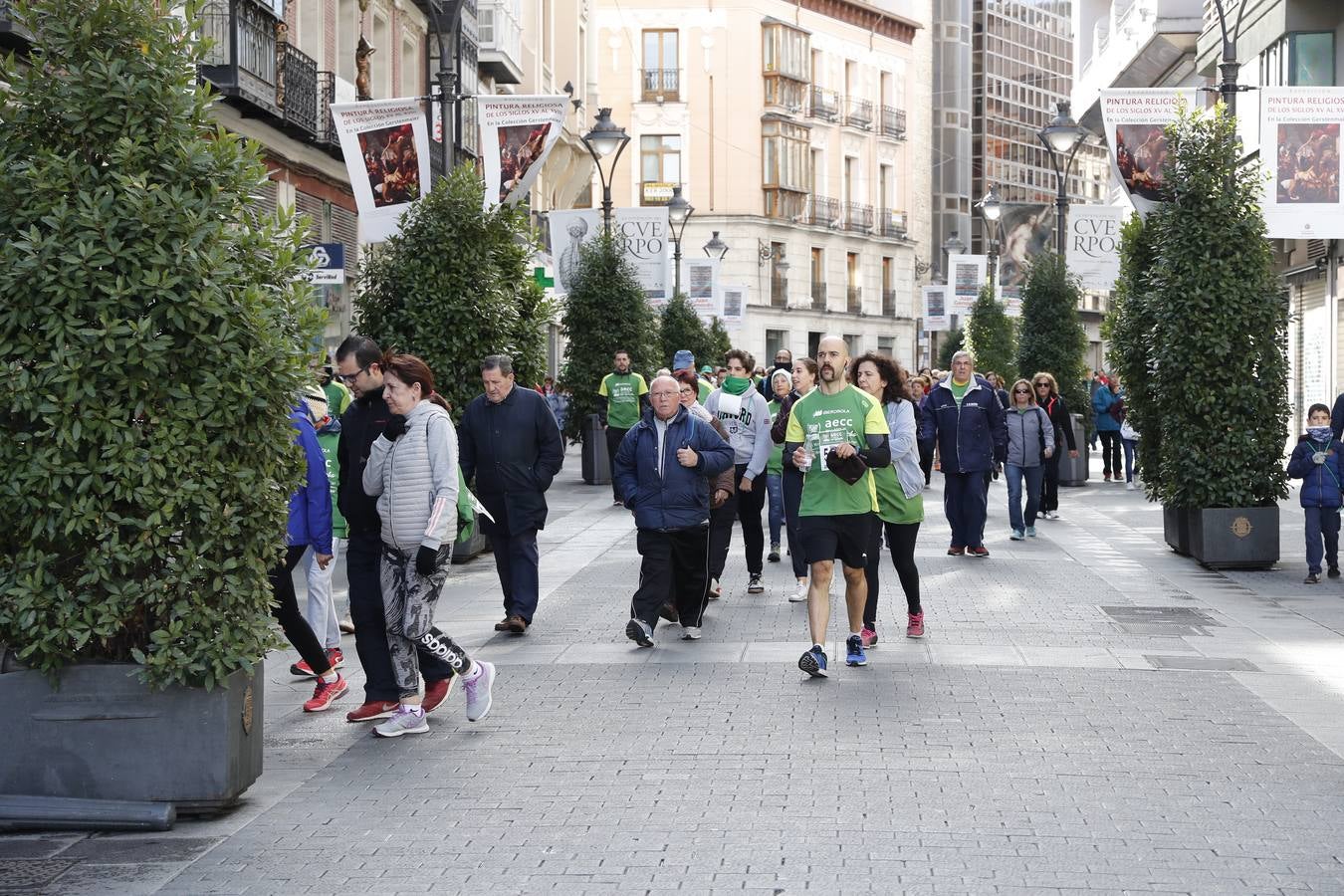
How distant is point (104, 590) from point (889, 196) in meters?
75.1

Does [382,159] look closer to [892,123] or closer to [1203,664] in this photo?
[1203,664]

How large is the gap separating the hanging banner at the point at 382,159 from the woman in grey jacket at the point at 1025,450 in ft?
20.8

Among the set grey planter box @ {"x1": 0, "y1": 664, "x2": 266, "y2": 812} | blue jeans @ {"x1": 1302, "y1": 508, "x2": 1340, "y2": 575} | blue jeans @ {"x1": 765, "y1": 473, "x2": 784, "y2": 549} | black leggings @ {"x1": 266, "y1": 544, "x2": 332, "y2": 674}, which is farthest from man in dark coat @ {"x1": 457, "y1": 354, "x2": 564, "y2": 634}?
blue jeans @ {"x1": 1302, "y1": 508, "x2": 1340, "y2": 575}

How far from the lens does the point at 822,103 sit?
2985 inches

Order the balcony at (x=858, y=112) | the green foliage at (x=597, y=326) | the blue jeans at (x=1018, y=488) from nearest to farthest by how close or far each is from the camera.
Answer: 1. the blue jeans at (x=1018, y=488)
2. the green foliage at (x=597, y=326)
3. the balcony at (x=858, y=112)

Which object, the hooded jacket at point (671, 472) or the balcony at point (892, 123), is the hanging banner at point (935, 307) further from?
the hooded jacket at point (671, 472)

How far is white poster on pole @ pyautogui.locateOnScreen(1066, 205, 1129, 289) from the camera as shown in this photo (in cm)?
2712

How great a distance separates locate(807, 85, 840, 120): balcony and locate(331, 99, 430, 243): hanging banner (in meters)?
58.3

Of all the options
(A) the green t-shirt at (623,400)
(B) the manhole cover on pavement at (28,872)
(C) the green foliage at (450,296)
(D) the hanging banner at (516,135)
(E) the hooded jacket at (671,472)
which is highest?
(D) the hanging banner at (516,135)

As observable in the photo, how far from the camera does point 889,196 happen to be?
3164 inches

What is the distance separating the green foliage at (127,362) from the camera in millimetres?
6797

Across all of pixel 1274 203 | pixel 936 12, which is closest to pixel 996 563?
pixel 1274 203

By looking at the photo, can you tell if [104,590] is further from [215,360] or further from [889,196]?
[889,196]

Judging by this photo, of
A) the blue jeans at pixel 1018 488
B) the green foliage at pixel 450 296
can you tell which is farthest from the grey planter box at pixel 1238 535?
the green foliage at pixel 450 296
